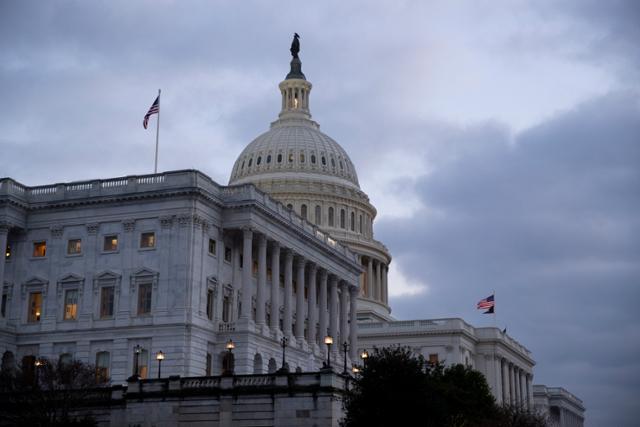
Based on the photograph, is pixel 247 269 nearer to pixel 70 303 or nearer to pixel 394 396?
pixel 70 303

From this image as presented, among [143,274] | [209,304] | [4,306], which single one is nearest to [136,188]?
[143,274]

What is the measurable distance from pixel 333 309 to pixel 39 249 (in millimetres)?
32146

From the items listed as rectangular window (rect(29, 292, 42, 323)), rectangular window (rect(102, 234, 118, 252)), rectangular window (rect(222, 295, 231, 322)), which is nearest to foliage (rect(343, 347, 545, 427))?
rectangular window (rect(222, 295, 231, 322))

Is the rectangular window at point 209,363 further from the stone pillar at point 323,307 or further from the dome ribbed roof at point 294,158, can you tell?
the dome ribbed roof at point 294,158

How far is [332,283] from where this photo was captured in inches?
4611

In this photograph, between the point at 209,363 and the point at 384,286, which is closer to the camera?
the point at 209,363

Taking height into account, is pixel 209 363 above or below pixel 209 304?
below

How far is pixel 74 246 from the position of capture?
9644cm

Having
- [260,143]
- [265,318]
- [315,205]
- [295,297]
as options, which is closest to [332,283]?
[295,297]

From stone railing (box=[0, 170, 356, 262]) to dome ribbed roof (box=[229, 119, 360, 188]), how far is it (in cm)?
6113

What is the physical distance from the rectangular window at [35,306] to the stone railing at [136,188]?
27.3 ft

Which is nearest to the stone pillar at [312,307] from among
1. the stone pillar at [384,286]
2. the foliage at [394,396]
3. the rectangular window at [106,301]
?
the rectangular window at [106,301]

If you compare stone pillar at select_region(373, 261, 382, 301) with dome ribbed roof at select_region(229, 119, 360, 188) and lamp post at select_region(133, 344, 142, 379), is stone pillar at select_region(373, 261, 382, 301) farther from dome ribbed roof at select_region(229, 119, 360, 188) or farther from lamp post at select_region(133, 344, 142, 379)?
lamp post at select_region(133, 344, 142, 379)

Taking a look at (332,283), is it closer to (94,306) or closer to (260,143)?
(94,306)
